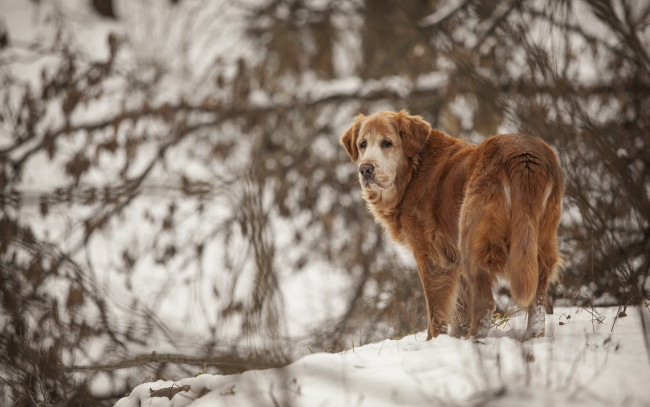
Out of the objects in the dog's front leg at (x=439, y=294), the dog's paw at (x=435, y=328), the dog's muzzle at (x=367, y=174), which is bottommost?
the dog's paw at (x=435, y=328)

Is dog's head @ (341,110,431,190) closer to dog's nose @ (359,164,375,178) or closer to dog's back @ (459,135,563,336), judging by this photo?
dog's nose @ (359,164,375,178)

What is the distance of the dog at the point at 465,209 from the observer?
283cm

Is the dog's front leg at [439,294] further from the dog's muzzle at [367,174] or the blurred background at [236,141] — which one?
the blurred background at [236,141]

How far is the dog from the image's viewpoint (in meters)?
2.83

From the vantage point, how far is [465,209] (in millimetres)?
3016

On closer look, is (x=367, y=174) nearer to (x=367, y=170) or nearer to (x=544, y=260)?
(x=367, y=170)

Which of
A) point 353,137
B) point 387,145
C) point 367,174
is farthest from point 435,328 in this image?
point 353,137

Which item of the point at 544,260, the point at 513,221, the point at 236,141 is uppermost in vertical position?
the point at 236,141

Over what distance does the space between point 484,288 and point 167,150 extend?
6.66 meters

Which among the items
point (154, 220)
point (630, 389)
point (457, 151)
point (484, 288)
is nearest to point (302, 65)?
point (154, 220)

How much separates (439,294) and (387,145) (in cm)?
120

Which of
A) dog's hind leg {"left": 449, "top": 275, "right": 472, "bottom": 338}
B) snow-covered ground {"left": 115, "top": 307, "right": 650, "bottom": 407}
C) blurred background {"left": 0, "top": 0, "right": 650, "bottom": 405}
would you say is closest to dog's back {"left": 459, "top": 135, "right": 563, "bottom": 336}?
snow-covered ground {"left": 115, "top": 307, "right": 650, "bottom": 407}

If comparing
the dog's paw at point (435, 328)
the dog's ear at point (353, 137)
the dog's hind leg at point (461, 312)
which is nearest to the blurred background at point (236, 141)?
the dog's hind leg at point (461, 312)

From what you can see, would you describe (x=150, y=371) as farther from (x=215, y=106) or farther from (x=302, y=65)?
(x=302, y=65)
